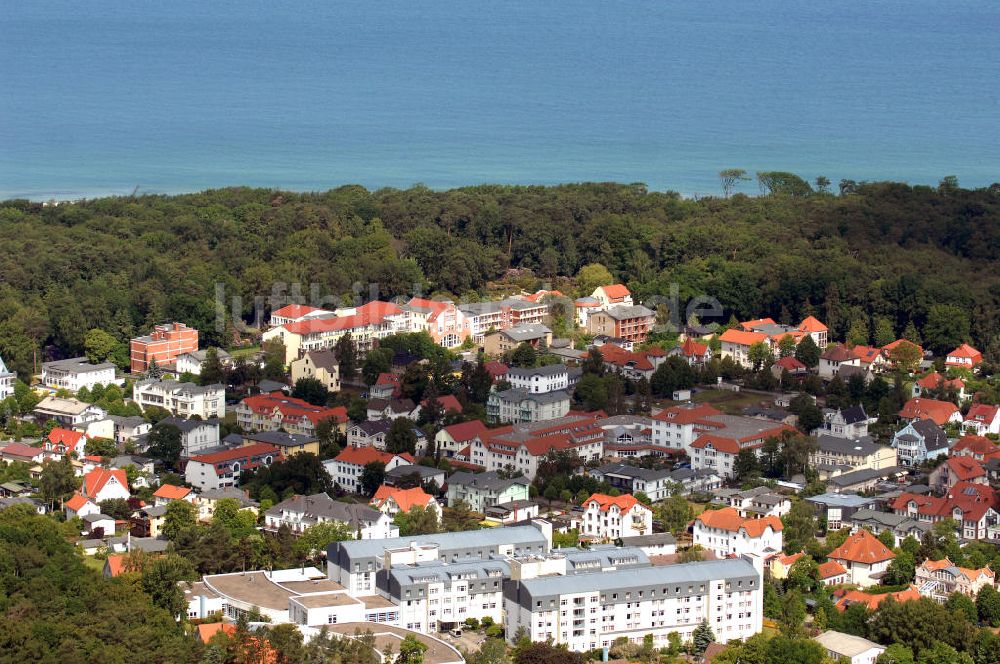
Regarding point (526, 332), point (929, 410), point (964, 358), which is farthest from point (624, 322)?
point (929, 410)

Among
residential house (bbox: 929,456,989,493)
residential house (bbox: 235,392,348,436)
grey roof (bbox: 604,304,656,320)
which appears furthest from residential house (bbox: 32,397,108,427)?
residential house (bbox: 929,456,989,493)

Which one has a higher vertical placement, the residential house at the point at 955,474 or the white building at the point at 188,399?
the white building at the point at 188,399

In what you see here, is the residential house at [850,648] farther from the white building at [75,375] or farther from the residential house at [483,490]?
the white building at [75,375]

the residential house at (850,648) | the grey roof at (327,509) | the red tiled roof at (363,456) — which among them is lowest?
the residential house at (850,648)

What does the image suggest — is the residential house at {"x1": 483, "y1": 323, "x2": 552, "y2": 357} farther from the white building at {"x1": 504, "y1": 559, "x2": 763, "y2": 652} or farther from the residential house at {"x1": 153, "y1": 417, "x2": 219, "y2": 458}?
the white building at {"x1": 504, "y1": 559, "x2": 763, "y2": 652}

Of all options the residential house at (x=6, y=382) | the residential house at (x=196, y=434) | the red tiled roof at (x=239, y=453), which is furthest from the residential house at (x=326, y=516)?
the residential house at (x=6, y=382)

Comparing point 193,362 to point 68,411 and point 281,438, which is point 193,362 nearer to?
point 68,411

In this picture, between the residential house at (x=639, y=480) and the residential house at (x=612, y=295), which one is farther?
the residential house at (x=612, y=295)
